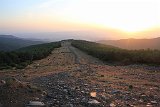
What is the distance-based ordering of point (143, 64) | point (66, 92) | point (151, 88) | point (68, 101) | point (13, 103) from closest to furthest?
point (13, 103) → point (68, 101) → point (66, 92) → point (151, 88) → point (143, 64)

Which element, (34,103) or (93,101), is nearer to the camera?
(34,103)

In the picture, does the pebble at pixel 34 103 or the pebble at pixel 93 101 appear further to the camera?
the pebble at pixel 93 101

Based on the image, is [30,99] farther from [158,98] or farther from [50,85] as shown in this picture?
[158,98]

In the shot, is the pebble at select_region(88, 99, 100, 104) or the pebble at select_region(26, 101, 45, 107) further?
the pebble at select_region(88, 99, 100, 104)

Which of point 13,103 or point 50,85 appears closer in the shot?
→ point 13,103

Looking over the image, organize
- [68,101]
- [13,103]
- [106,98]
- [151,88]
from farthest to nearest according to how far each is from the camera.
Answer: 1. [151,88]
2. [106,98]
3. [68,101]
4. [13,103]

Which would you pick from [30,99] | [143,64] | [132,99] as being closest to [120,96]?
[132,99]

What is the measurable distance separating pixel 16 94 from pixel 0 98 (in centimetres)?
75

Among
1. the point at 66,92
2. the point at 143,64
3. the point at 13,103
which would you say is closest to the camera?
the point at 13,103

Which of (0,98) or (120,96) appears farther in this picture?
(120,96)

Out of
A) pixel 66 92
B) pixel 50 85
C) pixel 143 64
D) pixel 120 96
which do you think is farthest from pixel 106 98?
pixel 143 64

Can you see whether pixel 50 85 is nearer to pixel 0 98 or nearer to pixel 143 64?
pixel 0 98

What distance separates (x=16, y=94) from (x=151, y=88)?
6.89 meters

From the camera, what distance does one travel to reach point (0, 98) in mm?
11875
